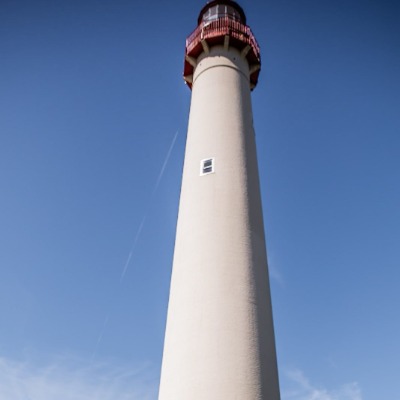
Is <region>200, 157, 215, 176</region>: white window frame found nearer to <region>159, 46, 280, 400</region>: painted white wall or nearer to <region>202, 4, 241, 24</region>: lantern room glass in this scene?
<region>159, 46, 280, 400</region>: painted white wall

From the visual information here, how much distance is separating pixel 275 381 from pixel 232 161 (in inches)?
221

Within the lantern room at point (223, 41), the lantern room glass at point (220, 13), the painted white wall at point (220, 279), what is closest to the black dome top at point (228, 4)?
the lantern room glass at point (220, 13)

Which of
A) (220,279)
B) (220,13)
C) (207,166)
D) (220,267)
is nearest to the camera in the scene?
(220,279)

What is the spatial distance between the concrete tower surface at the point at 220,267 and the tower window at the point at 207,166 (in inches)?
1.4

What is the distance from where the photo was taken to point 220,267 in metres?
8.19

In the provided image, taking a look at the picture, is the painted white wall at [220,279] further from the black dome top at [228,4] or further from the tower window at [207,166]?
the black dome top at [228,4]

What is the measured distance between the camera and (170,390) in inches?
287

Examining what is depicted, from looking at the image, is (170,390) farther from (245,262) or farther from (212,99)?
(212,99)

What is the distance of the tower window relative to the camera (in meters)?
10.2

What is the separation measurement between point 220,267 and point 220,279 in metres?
0.29

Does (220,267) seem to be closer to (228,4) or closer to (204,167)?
(204,167)

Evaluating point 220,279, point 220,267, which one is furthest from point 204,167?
point 220,279

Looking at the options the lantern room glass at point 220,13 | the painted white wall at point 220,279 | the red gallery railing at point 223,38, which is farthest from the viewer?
the lantern room glass at point 220,13

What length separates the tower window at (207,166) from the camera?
33.4 feet
